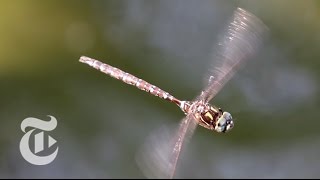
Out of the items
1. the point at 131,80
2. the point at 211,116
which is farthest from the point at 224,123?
the point at 131,80

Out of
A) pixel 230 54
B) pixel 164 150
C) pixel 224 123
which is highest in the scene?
pixel 230 54

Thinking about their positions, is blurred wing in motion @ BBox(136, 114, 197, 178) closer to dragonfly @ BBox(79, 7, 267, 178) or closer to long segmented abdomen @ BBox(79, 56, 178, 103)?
dragonfly @ BBox(79, 7, 267, 178)

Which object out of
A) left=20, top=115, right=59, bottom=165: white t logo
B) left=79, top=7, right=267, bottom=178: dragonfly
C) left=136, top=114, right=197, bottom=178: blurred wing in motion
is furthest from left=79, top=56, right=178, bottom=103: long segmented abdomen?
left=20, top=115, right=59, bottom=165: white t logo

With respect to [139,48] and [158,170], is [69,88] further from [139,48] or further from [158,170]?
[158,170]

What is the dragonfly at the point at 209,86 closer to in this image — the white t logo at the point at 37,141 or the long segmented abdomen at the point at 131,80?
the long segmented abdomen at the point at 131,80

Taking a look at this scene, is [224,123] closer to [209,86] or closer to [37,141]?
[209,86]

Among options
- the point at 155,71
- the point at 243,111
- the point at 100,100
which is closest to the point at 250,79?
the point at 243,111
